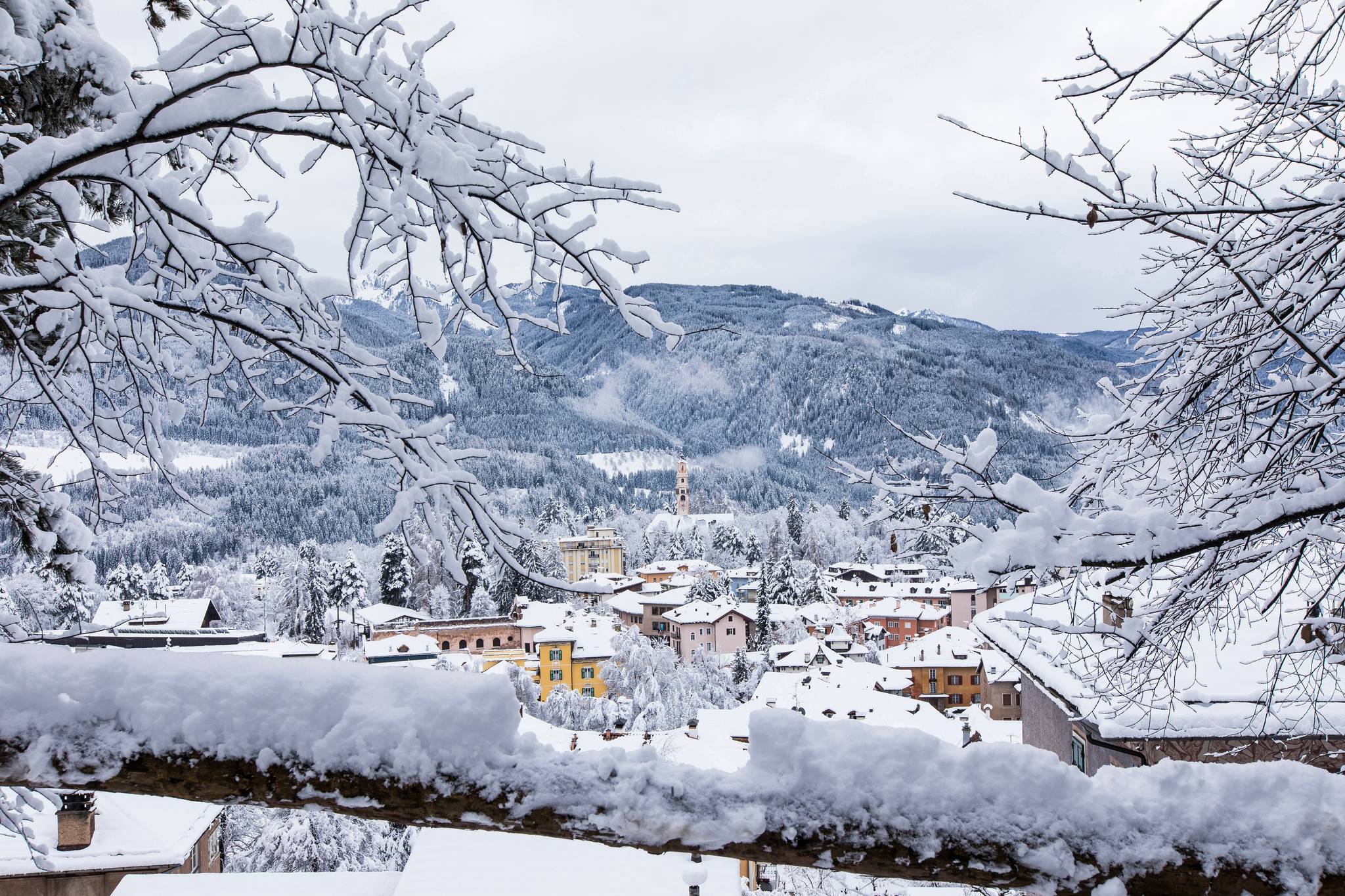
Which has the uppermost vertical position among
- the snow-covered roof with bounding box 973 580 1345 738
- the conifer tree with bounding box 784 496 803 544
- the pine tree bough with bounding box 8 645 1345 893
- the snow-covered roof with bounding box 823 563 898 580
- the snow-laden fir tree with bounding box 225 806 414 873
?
the pine tree bough with bounding box 8 645 1345 893

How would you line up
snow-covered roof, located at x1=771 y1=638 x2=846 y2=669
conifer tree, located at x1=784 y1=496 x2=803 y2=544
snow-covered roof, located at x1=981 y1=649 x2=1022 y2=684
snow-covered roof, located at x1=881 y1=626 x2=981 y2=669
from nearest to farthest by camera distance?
snow-covered roof, located at x1=981 y1=649 x2=1022 y2=684 < snow-covered roof, located at x1=771 y1=638 x2=846 y2=669 < snow-covered roof, located at x1=881 y1=626 x2=981 y2=669 < conifer tree, located at x1=784 y1=496 x2=803 y2=544

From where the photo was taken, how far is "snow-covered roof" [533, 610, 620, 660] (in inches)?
1642

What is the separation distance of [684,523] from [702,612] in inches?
2223

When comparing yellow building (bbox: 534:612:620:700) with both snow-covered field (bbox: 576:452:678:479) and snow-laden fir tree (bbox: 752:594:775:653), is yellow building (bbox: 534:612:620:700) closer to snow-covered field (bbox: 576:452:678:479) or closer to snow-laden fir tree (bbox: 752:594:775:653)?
snow-laden fir tree (bbox: 752:594:775:653)

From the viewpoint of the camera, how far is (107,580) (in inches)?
1981

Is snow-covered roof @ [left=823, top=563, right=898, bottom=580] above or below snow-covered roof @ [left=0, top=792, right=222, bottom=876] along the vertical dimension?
below

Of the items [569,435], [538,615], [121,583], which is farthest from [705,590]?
[569,435]

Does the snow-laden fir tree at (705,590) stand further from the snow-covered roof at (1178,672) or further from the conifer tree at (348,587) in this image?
the snow-covered roof at (1178,672)

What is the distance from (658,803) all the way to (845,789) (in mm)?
313

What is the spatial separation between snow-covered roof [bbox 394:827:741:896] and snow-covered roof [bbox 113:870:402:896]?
0.45m

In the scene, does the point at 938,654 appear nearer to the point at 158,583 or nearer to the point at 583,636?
the point at 583,636

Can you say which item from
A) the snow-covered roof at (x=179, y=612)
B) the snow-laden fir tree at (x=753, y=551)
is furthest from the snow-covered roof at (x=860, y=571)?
the snow-covered roof at (x=179, y=612)

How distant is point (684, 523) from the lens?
107562 mm

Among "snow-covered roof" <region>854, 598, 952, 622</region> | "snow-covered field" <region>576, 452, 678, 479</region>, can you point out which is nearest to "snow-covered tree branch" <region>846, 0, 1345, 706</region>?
"snow-covered roof" <region>854, 598, 952, 622</region>
